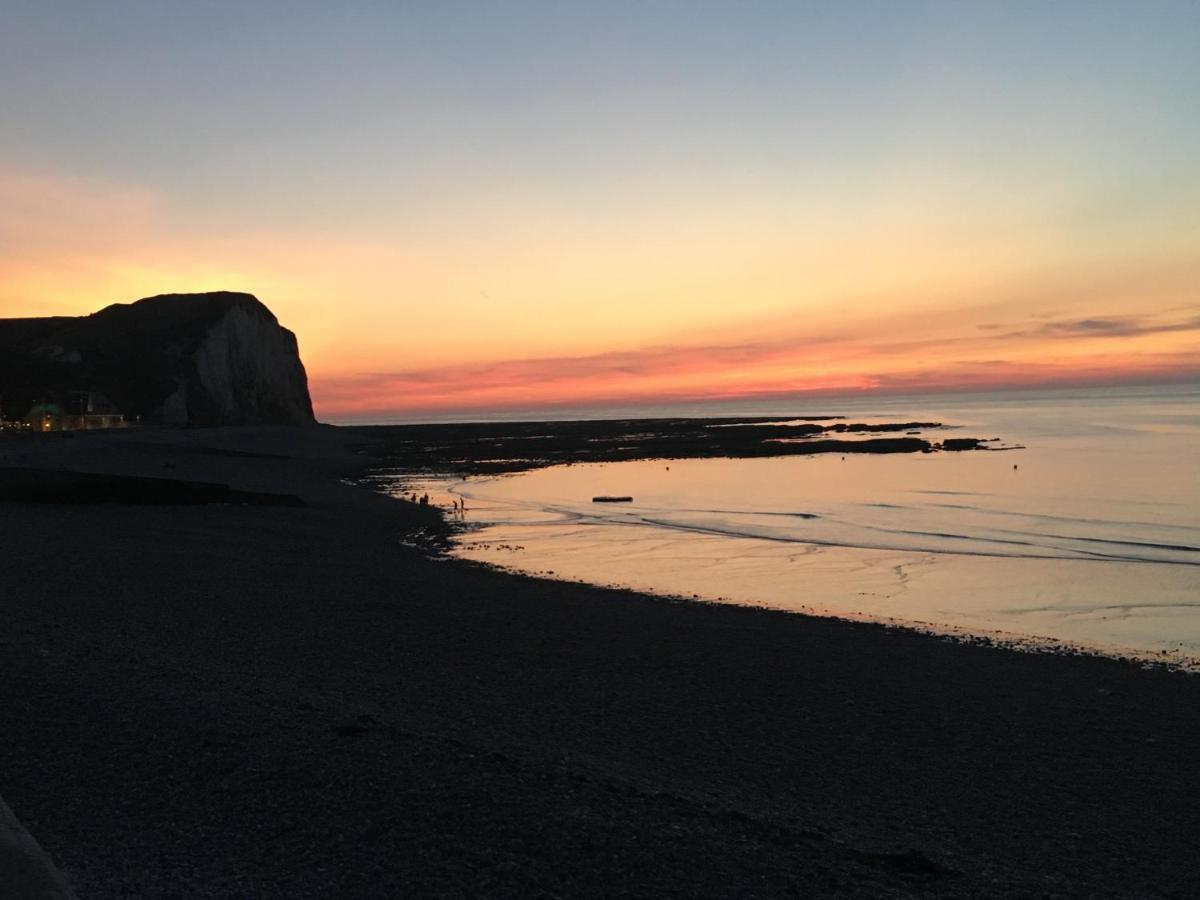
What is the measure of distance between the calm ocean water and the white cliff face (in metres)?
49.6

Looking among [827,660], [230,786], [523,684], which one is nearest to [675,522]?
[827,660]

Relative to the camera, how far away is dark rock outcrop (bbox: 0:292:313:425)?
78062 mm

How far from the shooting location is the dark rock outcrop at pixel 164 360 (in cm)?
7806

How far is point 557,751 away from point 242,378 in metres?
92.1

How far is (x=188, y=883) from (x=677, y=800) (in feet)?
11.2

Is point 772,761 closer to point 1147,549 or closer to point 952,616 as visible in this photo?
point 952,616

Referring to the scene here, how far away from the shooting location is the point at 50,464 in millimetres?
34500

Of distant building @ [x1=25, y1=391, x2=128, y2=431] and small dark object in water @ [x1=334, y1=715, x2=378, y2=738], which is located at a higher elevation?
distant building @ [x1=25, y1=391, x2=128, y2=431]

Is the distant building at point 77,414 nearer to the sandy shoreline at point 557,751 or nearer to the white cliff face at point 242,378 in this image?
the white cliff face at point 242,378

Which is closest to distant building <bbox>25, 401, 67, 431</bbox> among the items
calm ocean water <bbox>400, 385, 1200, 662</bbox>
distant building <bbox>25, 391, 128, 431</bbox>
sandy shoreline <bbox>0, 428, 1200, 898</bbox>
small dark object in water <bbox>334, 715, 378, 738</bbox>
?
distant building <bbox>25, 391, 128, 431</bbox>

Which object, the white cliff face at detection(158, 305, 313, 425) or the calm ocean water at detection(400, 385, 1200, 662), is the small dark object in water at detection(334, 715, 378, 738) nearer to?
the calm ocean water at detection(400, 385, 1200, 662)

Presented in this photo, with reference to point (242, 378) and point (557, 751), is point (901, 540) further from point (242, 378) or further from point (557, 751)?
point (242, 378)

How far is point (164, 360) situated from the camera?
271 feet

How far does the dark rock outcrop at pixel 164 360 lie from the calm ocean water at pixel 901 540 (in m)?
49.7
